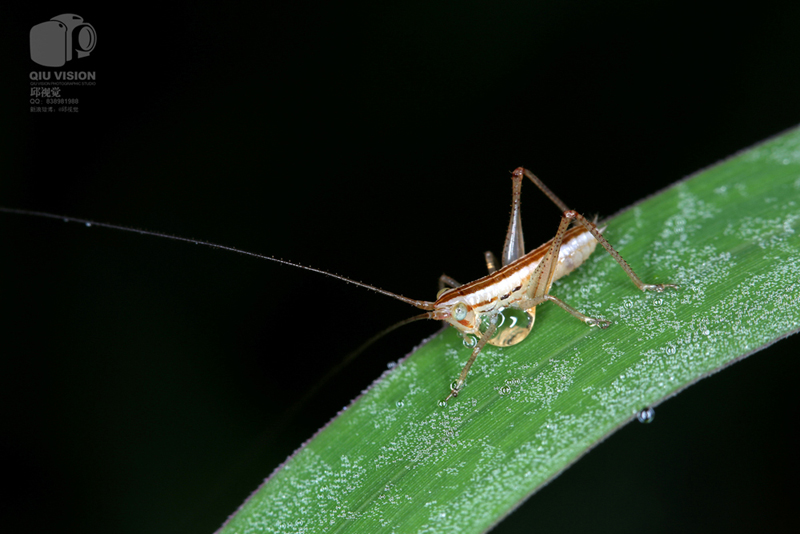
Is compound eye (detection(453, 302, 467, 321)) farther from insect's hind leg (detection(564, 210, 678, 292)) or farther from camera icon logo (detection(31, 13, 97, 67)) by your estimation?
camera icon logo (detection(31, 13, 97, 67))

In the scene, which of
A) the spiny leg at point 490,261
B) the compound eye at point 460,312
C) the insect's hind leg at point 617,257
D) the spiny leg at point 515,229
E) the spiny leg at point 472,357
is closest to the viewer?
the spiny leg at point 472,357

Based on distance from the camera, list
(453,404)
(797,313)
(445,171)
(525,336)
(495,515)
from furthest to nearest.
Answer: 1. (445,171)
2. (525,336)
3. (453,404)
4. (797,313)
5. (495,515)

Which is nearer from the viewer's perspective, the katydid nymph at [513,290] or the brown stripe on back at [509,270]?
the katydid nymph at [513,290]

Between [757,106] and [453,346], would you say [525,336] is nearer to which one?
[453,346]

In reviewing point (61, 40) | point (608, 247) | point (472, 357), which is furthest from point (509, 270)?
point (61, 40)

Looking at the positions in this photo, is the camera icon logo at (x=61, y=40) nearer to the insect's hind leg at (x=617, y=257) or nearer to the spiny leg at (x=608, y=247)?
the spiny leg at (x=608, y=247)

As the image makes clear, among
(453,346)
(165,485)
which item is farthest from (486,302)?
(165,485)

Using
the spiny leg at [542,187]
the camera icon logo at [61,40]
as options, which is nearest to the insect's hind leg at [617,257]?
the spiny leg at [542,187]
